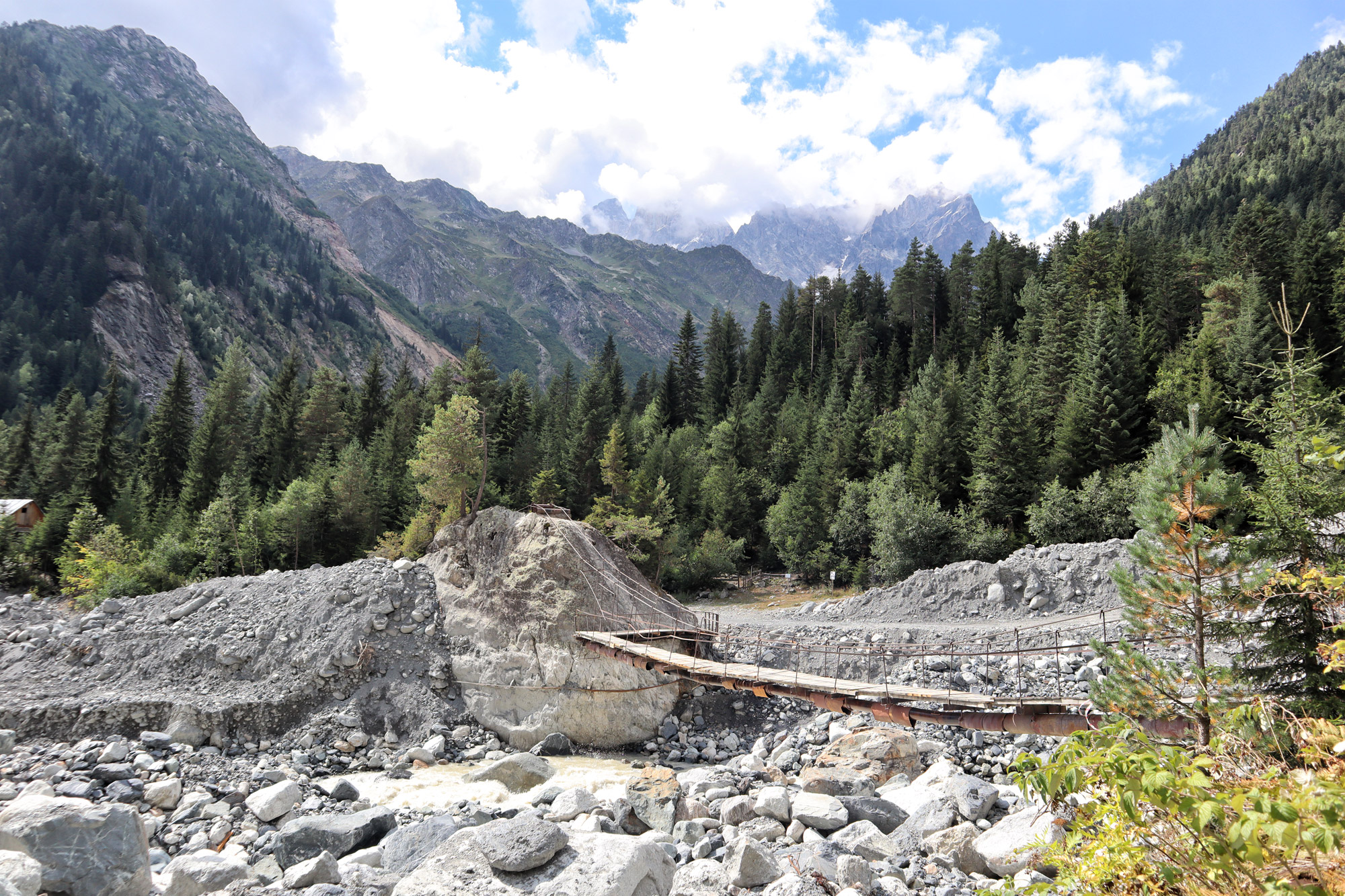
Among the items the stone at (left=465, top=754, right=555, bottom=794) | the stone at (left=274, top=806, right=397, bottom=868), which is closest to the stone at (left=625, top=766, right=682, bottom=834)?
the stone at (left=465, top=754, right=555, bottom=794)

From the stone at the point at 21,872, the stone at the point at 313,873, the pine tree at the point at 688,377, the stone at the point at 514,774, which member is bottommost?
the stone at the point at 514,774

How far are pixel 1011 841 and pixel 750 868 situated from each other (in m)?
3.90

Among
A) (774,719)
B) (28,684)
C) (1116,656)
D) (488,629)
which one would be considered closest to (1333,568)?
(1116,656)

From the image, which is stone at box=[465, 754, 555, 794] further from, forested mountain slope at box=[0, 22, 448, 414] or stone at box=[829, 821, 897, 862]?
forested mountain slope at box=[0, 22, 448, 414]

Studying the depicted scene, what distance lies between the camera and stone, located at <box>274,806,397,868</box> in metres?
11.4

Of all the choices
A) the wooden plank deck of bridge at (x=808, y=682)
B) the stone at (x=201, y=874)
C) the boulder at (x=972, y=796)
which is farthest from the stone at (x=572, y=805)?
the boulder at (x=972, y=796)

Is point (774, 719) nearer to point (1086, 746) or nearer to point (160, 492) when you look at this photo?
point (1086, 746)

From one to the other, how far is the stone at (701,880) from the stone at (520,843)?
6.27 feet

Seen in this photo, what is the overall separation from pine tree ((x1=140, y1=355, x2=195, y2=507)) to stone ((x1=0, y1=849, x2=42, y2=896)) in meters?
45.9

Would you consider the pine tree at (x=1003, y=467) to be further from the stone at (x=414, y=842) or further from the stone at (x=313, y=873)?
the stone at (x=313, y=873)

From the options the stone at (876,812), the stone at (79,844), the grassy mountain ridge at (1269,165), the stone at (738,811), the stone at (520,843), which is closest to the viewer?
the stone at (79,844)

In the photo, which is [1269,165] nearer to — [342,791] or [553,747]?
[553,747]

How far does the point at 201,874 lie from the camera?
10.0 meters

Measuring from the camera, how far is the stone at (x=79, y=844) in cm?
909
